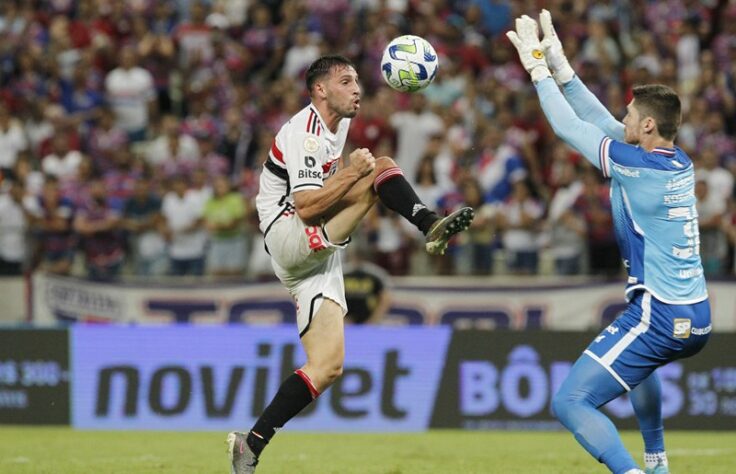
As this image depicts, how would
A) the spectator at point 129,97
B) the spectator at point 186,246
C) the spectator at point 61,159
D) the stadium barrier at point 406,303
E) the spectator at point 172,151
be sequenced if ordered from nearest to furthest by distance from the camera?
the stadium barrier at point 406,303 < the spectator at point 186,246 < the spectator at point 172,151 < the spectator at point 61,159 < the spectator at point 129,97

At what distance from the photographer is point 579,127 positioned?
8180mm

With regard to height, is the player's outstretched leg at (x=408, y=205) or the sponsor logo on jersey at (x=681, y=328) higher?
the player's outstretched leg at (x=408, y=205)

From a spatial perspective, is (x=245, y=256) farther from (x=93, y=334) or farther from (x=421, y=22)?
(x=421, y=22)

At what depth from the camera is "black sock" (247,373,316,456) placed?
8648 millimetres

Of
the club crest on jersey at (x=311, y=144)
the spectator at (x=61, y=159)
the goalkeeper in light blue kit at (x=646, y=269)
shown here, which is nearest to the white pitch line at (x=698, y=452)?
the goalkeeper in light blue kit at (x=646, y=269)

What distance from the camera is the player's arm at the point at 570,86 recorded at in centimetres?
880

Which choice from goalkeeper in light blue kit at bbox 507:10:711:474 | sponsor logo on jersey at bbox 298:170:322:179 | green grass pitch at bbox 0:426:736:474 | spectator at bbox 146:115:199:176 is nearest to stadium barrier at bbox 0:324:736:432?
green grass pitch at bbox 0:426:736:474

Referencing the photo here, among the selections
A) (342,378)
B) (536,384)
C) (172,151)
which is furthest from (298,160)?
(172,151)

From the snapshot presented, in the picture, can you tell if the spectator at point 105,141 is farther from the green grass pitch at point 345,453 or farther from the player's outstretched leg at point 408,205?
the player's outstretched leg at point 408,205

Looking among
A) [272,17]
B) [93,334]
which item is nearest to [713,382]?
[93,334]

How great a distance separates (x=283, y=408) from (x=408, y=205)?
5.48 feet

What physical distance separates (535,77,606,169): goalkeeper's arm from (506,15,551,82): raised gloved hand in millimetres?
119

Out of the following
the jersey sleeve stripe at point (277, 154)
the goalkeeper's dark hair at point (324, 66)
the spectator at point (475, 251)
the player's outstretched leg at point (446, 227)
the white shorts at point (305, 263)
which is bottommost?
the spectator at point (475, 251)

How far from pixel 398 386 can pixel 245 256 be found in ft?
10.6
